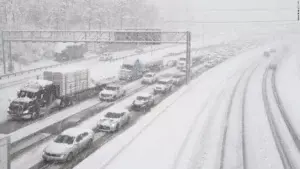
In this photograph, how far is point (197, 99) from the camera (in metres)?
42.4

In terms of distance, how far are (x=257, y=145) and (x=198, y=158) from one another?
5995 mm

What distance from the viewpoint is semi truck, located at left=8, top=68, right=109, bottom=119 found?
31.5m

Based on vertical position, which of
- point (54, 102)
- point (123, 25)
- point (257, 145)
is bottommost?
point (257, 145)

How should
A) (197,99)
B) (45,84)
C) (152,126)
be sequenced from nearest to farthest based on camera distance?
(152,126)
(45,84)
(197,99)

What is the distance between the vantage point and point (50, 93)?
34188 mm

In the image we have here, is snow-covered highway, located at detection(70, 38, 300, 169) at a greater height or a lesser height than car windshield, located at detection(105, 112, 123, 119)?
lesser

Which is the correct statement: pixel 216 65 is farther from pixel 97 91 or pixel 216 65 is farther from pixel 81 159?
pixel 81 159

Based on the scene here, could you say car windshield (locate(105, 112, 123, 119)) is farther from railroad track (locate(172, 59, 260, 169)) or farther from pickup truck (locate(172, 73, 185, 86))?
pickup truck (locate(172, 73, 185, 86))

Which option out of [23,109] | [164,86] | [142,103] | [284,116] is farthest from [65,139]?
[164,86]

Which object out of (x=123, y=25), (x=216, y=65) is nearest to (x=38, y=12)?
(x=123, y=25)

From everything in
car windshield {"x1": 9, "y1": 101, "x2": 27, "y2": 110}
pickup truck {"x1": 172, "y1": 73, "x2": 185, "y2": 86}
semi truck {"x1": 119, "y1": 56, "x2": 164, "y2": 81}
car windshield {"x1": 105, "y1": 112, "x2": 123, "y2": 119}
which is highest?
semi truck {"x1": 119, "y1": 56, "x2": 164, "y2": 81}

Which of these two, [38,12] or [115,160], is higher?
[38,12]

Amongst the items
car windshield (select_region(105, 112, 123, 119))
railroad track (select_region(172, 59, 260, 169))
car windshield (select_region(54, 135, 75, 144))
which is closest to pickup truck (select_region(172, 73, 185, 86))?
railroad track (select_region(172, 59, 260, 169))

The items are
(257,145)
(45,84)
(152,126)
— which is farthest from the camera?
(45,84)
